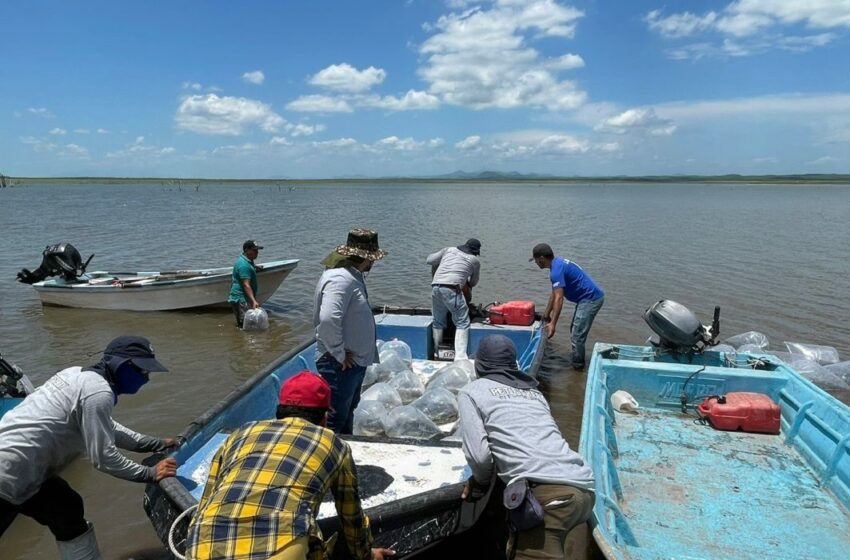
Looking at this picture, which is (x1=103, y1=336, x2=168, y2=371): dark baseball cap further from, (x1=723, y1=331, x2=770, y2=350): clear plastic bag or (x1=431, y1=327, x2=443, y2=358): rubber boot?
(x1=723, y1=331, x2=770, y2=350): clear plastic bag

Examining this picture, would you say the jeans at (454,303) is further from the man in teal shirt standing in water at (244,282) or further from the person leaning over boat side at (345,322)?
the man in teal shirt standing in water at (244,282)

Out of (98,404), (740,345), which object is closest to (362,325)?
(98,404)

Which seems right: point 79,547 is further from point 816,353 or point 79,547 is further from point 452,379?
point 816,353

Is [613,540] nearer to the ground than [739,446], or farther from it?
farther from it

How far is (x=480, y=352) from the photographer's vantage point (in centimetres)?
338

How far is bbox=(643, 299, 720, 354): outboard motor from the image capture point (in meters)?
6.35

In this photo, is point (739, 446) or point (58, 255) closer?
point (739, 446)

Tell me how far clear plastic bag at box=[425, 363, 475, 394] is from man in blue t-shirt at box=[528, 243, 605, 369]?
6.69 feet

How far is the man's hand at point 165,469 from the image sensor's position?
343 cm

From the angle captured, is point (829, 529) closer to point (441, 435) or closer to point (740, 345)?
point (441, 435)

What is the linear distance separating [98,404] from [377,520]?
1.67m

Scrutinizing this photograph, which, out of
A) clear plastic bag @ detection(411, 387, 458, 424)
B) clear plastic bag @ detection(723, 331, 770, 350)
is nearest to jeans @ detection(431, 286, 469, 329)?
clear plastic bag @ detection(411, 387, 458, 424)

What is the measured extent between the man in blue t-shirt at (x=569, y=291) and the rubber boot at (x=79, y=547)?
18.8ft

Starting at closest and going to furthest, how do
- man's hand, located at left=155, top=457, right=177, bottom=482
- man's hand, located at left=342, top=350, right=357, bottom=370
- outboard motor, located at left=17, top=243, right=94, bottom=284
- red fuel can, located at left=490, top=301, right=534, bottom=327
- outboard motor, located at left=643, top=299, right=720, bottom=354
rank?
1. man's hand, located at left=155, top=457, right=177, bottom=482
2. man's hand, located at left=342, top=350, right=357, bottom=370
3. outboard motor, located at left=643, top=299, right=720, bottom=354
4. red fuel can, located at left=490, top=301, right=534, bottom=327
5. outboard motor, located at left=17, top=243, right=94, bottom=284
